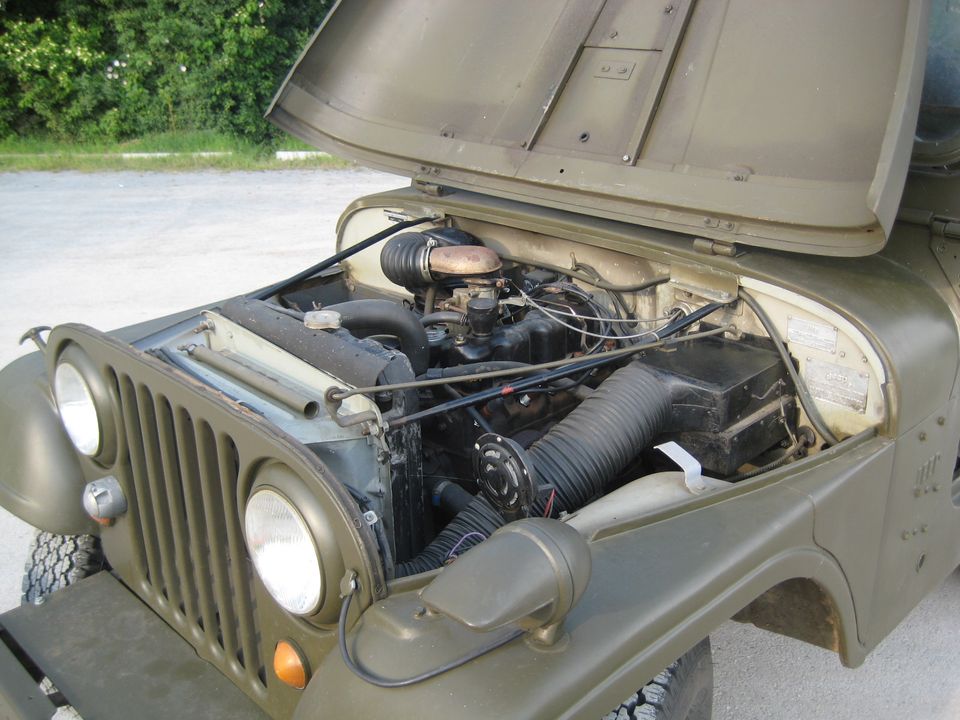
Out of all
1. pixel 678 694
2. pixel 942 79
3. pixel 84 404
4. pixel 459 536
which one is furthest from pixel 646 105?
pixel 84 404

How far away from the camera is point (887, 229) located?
1821 mm

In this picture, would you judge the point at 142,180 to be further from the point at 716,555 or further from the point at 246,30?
the point at 716,555

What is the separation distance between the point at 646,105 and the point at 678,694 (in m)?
1.47

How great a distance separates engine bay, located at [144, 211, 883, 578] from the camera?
184 centimetres

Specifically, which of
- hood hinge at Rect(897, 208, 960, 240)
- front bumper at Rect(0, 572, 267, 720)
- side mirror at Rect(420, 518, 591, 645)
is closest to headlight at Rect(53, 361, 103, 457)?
front bumper at Rect(0, 572, 267, 720)

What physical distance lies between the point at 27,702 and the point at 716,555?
1.37 meters

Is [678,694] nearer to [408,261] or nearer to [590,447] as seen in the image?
[590,447]

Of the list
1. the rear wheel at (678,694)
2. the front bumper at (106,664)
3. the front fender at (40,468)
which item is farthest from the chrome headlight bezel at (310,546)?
the front fender at (40,468)

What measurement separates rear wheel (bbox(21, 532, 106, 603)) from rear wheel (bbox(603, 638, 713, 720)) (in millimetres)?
1500

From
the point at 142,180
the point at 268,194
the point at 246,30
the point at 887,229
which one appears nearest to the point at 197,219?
the point at 268,194

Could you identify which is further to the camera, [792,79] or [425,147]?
[425,147]

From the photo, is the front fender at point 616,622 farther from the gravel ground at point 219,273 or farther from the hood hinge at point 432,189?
the hood hinge at point 432,189

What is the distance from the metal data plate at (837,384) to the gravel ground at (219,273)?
994 millimetres

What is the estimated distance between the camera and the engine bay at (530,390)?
184 centimetres
